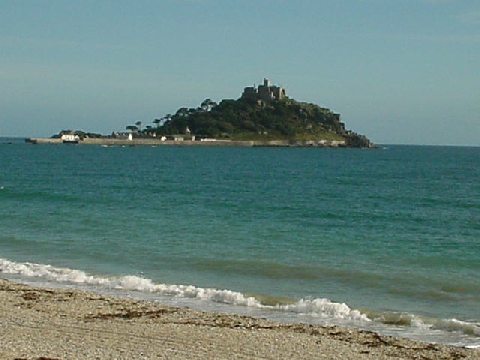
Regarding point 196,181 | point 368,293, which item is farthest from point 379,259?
point 196,181

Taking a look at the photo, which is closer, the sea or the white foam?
the white foam

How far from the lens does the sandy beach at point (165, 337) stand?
1173 centimetres

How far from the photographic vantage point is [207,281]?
783 inches

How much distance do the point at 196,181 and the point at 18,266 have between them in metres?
43.8

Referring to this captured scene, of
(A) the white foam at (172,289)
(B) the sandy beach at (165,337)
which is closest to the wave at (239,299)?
(A) the white foam at (172,289)

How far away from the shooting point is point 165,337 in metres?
12.9

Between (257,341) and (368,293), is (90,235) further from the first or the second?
(257,341)

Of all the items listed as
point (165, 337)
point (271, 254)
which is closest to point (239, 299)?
point (165, 337)

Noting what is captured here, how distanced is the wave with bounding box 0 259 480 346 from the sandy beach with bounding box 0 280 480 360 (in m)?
1.61

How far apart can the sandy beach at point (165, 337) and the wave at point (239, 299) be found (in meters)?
1.61

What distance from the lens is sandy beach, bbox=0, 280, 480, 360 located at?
11.7m

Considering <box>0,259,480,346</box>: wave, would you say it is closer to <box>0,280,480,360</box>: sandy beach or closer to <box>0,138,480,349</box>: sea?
<box>0,138,480,349</box>: sea

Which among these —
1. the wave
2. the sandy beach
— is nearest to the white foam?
the wave

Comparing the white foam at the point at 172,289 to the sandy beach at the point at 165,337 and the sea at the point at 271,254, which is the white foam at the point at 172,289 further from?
the sandy beach at the point at 165,337
